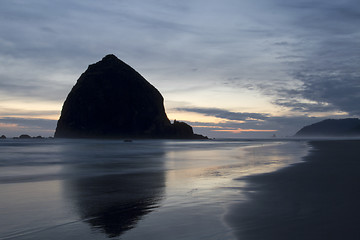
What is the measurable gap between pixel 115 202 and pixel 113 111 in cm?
13522

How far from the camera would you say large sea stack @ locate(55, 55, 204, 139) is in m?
138

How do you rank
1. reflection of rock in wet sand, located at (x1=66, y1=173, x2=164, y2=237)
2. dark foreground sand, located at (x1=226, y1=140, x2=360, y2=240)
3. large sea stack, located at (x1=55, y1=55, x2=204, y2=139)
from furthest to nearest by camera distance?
large sea stack, located at (x1=55, y1=55, x2=204, y2=139), reflection of rock in wet sand, located at (x1=66, y1=173, x2=164, y2=237), dark foreground sand, located at (x1=226, y1=140, x2=360, y2=240)

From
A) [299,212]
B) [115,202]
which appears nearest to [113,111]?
[115,202]

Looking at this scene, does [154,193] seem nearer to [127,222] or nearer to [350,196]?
[127,222]

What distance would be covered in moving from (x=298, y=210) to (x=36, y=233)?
5.49 m

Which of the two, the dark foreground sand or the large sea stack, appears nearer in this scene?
the dark foreground sand

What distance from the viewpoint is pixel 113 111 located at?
461 feet

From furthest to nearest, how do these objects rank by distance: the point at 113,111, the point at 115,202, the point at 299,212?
the point at 113,111, the point at 115,202, the point at 299,212

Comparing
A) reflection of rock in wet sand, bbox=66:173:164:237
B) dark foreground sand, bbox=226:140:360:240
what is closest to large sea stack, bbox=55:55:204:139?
reflection of rock in wet sand, bbox=66:173:164:237

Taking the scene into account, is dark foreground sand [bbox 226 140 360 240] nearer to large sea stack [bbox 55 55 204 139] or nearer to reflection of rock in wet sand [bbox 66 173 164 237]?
reflection of rock in wet sand [bbox 66 173 164 237]

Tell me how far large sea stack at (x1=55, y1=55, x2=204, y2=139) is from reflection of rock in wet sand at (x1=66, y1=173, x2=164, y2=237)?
127 metres

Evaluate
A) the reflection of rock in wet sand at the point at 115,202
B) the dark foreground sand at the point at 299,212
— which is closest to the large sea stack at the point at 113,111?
the reflection of rock in wet sand at the point at 115,202

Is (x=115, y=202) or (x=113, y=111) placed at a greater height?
(x=113, y=111)

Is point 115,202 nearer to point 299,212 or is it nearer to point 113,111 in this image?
point 299,212
